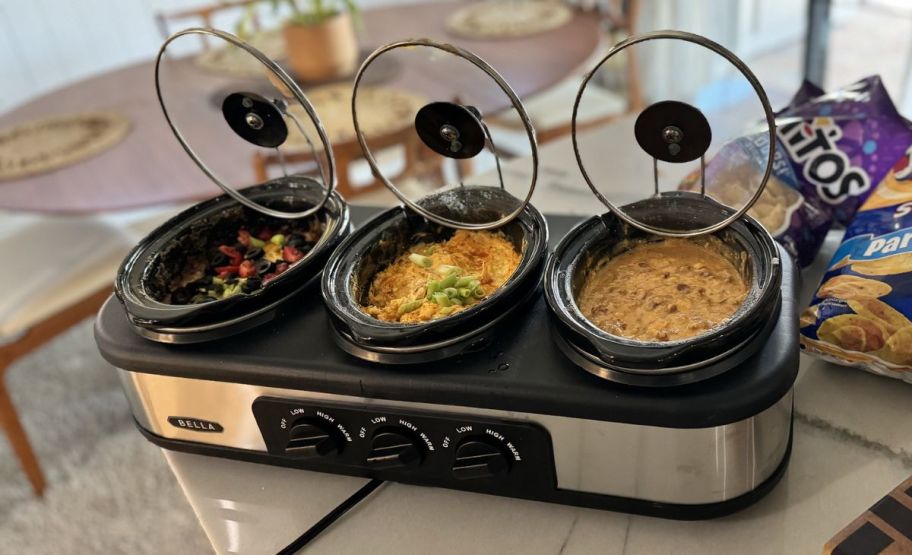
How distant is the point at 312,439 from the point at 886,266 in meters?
0.61

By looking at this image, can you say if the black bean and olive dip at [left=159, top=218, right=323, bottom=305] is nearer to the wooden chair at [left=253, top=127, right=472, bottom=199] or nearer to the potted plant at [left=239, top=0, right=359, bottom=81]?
the wooden chair at [left=253, top=127, right=472, bottom=199]

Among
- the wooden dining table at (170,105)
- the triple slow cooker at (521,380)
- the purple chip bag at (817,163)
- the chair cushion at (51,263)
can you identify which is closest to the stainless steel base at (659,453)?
the triple slow cooker at (521,380)

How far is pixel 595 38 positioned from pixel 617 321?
5.52 feet

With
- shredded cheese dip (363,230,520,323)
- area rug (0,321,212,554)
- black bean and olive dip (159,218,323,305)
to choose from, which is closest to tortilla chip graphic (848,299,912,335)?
shredded cheese dip (363,230,520,323)

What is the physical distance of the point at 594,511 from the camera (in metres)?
0.76

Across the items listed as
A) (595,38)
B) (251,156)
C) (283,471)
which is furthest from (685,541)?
(595,38)

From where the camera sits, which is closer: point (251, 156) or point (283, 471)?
point (283, 471)

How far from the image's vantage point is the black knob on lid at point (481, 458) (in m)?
0.73

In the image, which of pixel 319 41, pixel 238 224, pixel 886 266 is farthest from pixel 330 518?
pixel 319 41

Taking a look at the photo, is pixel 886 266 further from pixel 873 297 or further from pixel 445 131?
pixel 445 131

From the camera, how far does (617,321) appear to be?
2.49 ft

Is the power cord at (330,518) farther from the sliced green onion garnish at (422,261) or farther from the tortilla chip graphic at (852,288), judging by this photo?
the tortilla chip graphic at (852,288)

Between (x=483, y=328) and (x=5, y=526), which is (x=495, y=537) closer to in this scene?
(x=483, y=328)

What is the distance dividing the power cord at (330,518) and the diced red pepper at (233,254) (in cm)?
32
